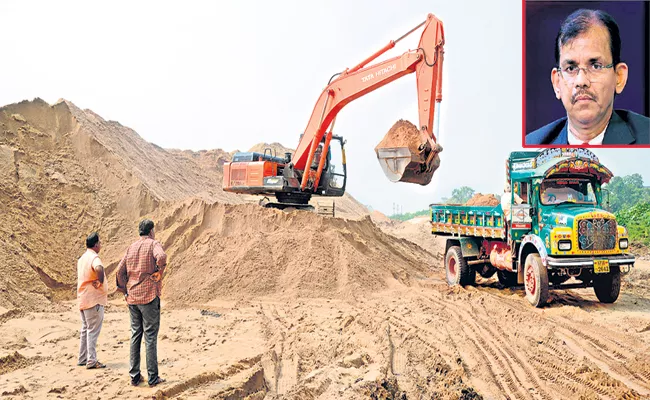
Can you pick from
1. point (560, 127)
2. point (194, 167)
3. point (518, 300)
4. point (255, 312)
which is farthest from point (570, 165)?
point (194, 167)

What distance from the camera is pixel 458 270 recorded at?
12.7 m

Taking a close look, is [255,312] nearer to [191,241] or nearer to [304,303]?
[304,303]

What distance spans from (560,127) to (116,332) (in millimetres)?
8400

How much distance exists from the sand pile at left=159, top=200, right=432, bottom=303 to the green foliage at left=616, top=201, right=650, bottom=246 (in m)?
11.7

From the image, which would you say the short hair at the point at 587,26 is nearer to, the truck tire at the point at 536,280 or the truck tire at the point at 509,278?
the truck tire at the point at 536,280

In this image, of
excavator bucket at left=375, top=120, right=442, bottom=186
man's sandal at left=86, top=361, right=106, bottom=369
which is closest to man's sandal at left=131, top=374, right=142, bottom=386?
man's sandal at left=86, top=361, right=106, bottom=369

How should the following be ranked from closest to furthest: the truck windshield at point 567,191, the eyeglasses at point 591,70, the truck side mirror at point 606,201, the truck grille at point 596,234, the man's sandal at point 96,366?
the man's sandal at point 96,366 < the eyeglasses at point 591,70 < the truck grille at point 596,234 < the truck windshield at point 567,191 < the truck side mirror at point 606,201

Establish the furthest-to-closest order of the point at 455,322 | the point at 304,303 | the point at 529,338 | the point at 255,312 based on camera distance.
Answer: the point at 304,303 < the point at 255,312 < the point at 455,322 < the point at 529,338

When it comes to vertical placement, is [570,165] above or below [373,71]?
below

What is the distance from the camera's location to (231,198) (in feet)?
103

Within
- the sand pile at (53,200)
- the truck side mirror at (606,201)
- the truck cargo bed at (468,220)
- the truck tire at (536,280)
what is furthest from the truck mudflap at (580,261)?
the sand pile at (53,200)

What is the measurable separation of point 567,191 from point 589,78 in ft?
7.97

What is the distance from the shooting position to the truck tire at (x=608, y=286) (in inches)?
383

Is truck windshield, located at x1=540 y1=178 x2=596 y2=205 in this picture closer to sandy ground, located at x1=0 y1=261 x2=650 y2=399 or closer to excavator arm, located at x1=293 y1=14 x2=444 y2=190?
sandy ground, located at x1=0 y1=261 x2=650 y2=399
